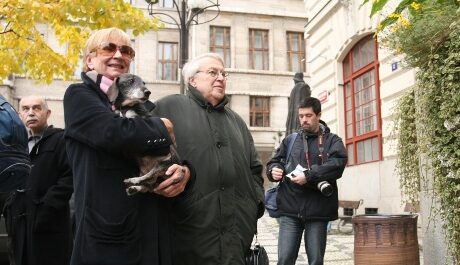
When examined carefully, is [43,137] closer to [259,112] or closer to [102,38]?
[102,38]

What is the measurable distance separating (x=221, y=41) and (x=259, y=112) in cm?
528

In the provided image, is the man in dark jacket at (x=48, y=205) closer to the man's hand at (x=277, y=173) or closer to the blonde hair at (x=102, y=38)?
the blonde hair at (x=102, y=38)

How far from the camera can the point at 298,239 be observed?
4.85m

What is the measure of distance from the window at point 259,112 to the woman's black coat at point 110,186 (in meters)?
31.2

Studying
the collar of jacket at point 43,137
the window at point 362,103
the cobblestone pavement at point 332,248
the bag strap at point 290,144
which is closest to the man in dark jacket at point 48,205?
the collar of jacket at point 43,137

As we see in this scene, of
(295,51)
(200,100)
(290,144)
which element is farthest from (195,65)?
(295,51)

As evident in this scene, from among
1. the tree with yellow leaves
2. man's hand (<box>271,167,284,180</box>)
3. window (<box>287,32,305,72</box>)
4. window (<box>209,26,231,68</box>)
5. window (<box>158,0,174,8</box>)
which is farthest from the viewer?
window (<box>287,32,305,72</box>)

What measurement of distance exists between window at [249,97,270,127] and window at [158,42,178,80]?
5.50 metres

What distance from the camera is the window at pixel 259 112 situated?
111 feet

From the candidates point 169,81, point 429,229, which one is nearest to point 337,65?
point 429,229

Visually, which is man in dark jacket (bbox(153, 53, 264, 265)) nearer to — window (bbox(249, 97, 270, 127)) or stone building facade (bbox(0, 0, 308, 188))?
stone building facade (bbox(0, 0, 308, 188))

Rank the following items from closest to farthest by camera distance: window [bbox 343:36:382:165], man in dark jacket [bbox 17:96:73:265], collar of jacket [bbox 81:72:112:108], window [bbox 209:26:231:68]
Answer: collar of jacket [bbox 81:72:112:108] → man in dark jacket [bbox 17:96:73:265] → window [bbox 343:36:382:165] → window [bbox 209:26:231:68]

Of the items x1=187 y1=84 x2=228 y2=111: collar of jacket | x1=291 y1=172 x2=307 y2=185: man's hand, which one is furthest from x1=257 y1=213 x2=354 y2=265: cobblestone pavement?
x1=187 y1=84 x2=228 y2=111: collar of jacket

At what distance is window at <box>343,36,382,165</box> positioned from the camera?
41.1ft
